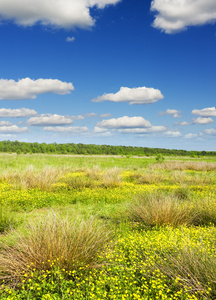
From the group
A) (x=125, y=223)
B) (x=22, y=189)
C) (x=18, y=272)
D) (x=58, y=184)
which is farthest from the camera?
(x=58, y=184)

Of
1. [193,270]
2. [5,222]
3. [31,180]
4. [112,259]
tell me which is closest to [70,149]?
[31,180]

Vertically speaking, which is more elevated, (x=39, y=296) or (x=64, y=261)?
(x=64, y=261)

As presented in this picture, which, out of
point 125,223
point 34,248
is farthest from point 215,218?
point 34,248

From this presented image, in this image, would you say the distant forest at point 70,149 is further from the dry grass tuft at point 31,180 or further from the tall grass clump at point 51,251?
the tall grass clump at point 51,251

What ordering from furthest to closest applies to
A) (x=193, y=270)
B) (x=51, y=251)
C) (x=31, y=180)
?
(x=31, y=180) → (x=51, y=251) → (x=193, y=270)

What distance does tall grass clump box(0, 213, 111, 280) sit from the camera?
464 centimetres

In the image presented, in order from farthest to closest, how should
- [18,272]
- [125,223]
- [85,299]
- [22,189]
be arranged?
1. [22,189]
2. [125,223]
3. [18,272]
4. [85,299]

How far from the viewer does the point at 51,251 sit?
472 cm

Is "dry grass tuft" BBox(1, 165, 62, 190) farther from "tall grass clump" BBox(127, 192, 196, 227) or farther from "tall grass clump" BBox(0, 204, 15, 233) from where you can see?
"tall grass clump" BBox(127, 192, 196, 227)

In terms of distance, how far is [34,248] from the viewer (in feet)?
16.1

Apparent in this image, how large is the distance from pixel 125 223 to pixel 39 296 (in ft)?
12.1

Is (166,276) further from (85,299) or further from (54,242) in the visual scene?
(54,242)

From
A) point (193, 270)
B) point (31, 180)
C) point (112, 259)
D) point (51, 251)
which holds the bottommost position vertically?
point (112, 259)

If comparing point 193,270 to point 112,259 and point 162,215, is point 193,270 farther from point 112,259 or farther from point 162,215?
point 162,215
